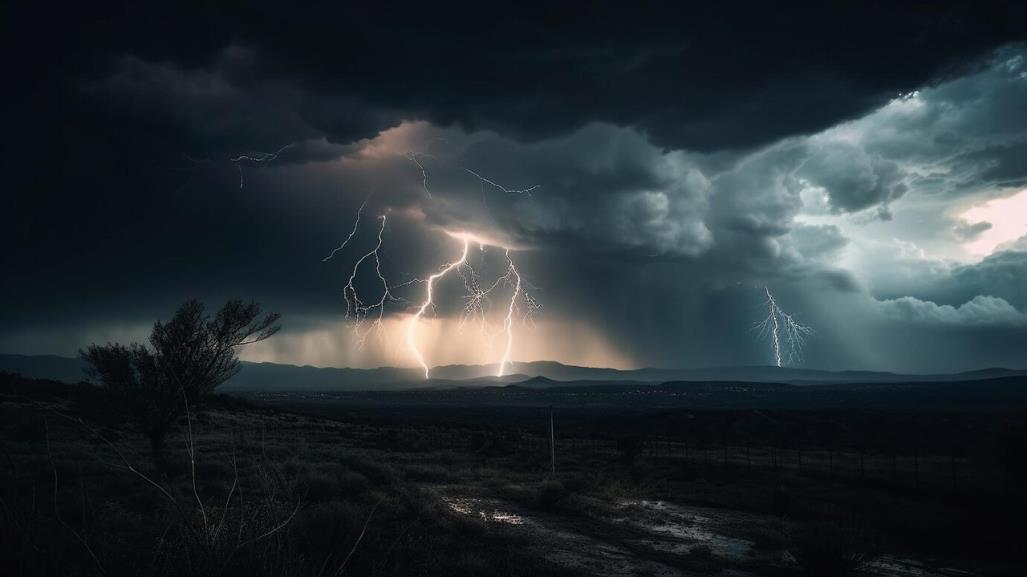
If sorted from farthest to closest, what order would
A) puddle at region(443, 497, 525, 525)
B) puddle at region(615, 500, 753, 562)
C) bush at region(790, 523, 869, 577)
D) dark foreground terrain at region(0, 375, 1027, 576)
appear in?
puddle at region(443, 497, 525, 525)
puddle at region(615, 500, 753, 562)
bush at region(790, 523, 869, 577)
dark foreground terrain at region(0, 375, 1027, 576)

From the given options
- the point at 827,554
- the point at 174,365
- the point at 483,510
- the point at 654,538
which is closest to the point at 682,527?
the point at 654,538

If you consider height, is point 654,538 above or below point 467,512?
below

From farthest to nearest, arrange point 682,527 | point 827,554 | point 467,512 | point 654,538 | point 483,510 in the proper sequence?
→ point 483,510
point 467,512
point 682,527
point 654,538
point 827,554

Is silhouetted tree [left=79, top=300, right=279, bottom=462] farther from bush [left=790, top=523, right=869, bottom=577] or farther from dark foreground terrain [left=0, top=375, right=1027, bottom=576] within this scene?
bush [left=790, top=523, right=869, bottom=577]

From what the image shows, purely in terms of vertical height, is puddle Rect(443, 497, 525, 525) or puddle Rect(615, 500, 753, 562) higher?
puddle Rect(443, 497, 525, 525)

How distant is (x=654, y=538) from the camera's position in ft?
53.3

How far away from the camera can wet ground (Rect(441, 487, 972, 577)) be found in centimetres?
1321

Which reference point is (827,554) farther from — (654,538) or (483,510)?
(483,510)

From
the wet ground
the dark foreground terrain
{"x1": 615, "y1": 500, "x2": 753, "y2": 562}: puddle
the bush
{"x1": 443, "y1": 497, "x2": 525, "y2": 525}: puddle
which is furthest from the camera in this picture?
{"x1": 443, "y1": 497, "x2": 525, "y2": 525}: puddle

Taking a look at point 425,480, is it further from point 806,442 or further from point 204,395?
point 806,442

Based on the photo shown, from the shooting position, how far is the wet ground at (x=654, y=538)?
13.2 meters

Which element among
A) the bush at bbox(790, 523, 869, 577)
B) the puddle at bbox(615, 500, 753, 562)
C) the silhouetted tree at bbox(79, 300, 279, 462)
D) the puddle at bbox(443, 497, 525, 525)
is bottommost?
the puddle at bbox(615, 500, 753, 562)

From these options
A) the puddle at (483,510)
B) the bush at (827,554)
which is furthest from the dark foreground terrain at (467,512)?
the puddle at (483,510)

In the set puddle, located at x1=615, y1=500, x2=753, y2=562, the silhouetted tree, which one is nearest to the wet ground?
puddle, located at x1=615, y1=500, x2=753, y2=562
